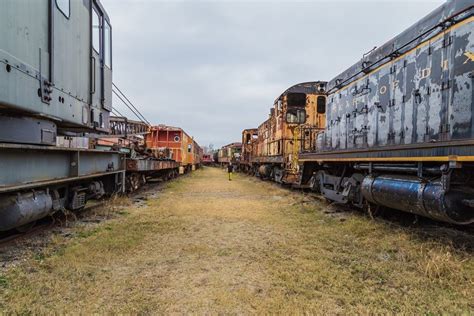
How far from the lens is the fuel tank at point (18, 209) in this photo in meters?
4.01

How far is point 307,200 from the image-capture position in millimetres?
9703

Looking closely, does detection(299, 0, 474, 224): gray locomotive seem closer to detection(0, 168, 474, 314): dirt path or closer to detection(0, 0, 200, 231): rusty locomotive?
detection(0, 168, 474, 314): dirt path

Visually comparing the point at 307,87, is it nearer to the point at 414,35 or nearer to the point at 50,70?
the point at 414,35

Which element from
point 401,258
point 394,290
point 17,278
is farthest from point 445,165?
point 17,278

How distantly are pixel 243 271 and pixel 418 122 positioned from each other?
3911 mm

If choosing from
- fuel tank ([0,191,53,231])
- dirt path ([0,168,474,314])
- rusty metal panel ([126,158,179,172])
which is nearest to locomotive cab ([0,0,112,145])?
fuel tank ([0,191,53,231])

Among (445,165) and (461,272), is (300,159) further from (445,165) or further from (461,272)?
(461,272)

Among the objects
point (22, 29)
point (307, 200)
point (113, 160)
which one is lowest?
point (307, 200)

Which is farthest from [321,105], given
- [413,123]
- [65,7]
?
[65,7]

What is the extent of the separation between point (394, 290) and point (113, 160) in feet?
21.5

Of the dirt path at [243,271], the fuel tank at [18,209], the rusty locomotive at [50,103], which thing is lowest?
the dirt path at [243,271]

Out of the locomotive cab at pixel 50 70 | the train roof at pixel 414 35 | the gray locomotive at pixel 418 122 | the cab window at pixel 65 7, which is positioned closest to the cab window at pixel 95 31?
the locomotive cab at pixel 50 70

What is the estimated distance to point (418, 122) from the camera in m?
5.53

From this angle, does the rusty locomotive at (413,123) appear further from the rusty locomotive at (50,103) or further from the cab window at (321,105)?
the rusty locomotive at (50,103)
